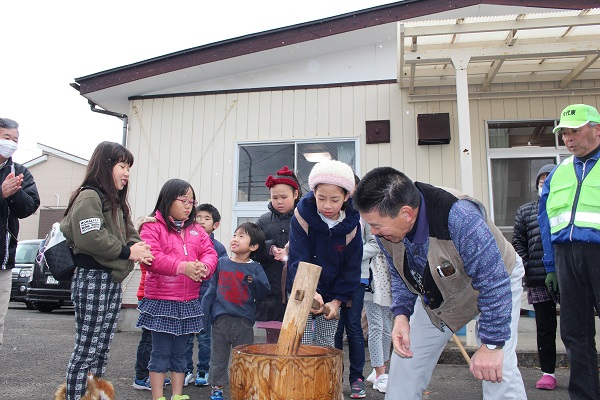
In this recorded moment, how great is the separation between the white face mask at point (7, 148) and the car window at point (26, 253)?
10092 mm

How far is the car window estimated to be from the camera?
42.2 ft

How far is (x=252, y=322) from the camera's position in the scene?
3982 millimetres

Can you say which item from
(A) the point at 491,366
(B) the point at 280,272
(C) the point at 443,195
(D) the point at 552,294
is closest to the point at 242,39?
(B) the point at 280,272

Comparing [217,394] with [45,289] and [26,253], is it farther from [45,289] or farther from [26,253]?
[26,253]

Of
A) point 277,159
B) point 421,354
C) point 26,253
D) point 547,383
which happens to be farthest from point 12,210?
point 26,253

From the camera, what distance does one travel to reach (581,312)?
3180 millimetres

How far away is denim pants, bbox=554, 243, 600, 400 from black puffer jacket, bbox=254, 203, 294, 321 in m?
1.99

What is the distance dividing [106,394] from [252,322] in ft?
3.90

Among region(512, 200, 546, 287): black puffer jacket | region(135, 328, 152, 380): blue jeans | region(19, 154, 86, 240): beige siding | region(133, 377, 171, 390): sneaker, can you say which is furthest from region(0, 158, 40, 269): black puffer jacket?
region(19, 154, 86, 240): beige siding

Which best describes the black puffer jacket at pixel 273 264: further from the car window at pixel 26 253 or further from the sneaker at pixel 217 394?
the car window at pixel 26 253

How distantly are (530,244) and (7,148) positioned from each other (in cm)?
433

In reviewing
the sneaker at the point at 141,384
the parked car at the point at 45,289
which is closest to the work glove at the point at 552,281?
the sneaker at the point at 141,384

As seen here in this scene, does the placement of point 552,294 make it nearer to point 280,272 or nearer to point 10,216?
point 280,272

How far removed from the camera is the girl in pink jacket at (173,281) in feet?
11.0
